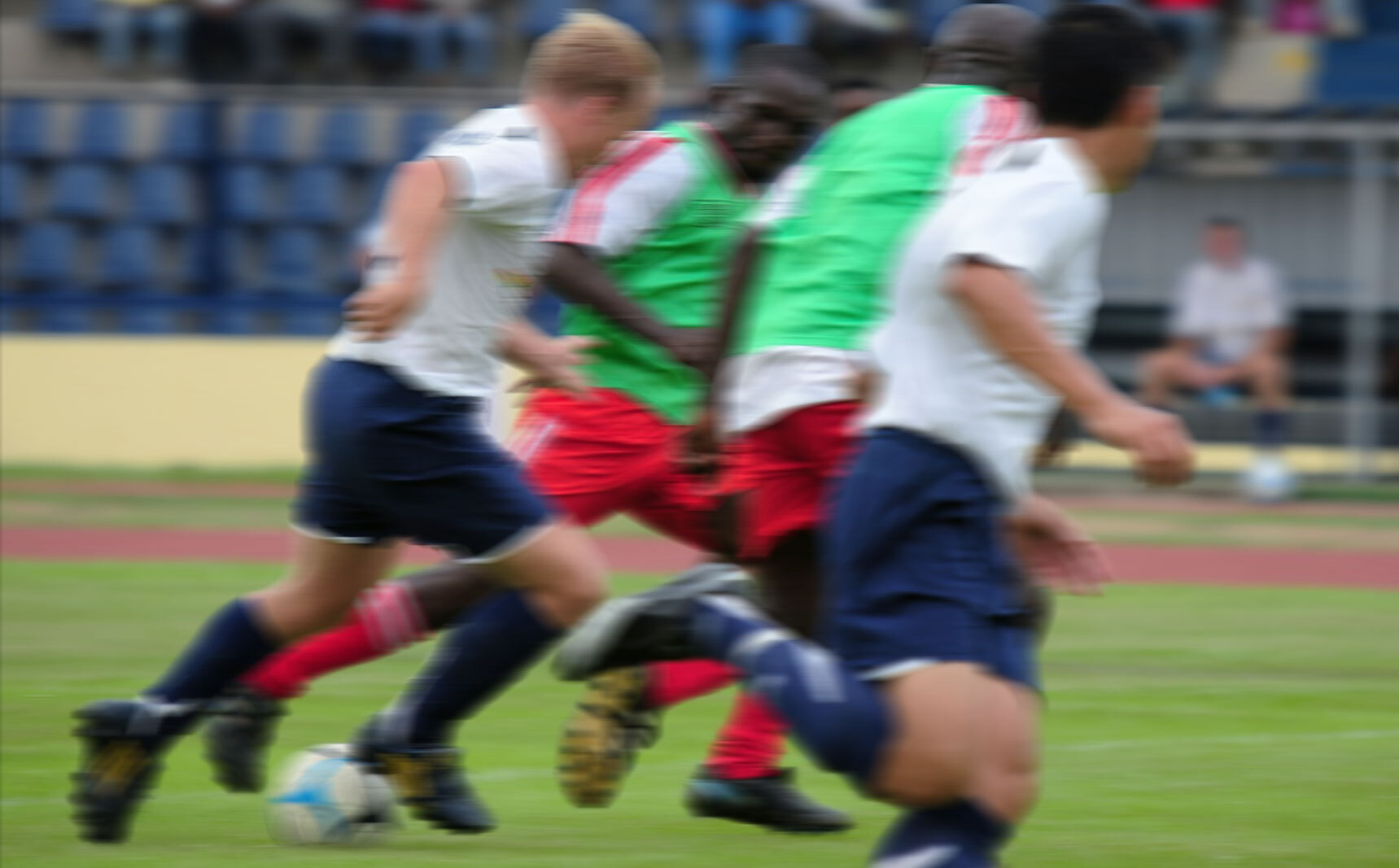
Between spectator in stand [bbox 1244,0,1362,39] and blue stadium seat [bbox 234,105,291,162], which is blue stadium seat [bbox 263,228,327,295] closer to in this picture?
blue stadium seat [bbox 234,105,291,162]

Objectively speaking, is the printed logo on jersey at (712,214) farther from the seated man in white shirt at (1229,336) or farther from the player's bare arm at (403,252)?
the seated man in white shirt at (1229,336)

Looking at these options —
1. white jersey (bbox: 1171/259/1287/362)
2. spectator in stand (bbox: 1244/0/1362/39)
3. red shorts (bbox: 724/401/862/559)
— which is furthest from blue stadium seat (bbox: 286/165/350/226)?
red shorts (bbox: 724/401/862/559)

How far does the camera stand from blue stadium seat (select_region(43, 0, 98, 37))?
19781 millimetres

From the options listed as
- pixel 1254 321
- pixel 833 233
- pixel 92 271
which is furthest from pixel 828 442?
pixel 92 271

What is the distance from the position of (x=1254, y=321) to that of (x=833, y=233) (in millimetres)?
10242

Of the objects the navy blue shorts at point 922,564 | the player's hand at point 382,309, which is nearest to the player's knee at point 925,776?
the navy blue shorts at point 922,564

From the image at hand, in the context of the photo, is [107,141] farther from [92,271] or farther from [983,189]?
[983,189]

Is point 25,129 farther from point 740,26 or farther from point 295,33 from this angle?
point 740,26

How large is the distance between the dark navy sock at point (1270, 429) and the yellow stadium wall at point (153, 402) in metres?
6.81

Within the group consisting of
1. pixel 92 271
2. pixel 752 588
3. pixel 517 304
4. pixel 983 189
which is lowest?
pixel 92 271

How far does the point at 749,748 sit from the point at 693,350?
980 millimetres

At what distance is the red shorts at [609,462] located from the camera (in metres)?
5.23

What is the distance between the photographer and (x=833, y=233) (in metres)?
4.88

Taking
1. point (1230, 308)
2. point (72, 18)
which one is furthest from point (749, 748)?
point (72, 18)
